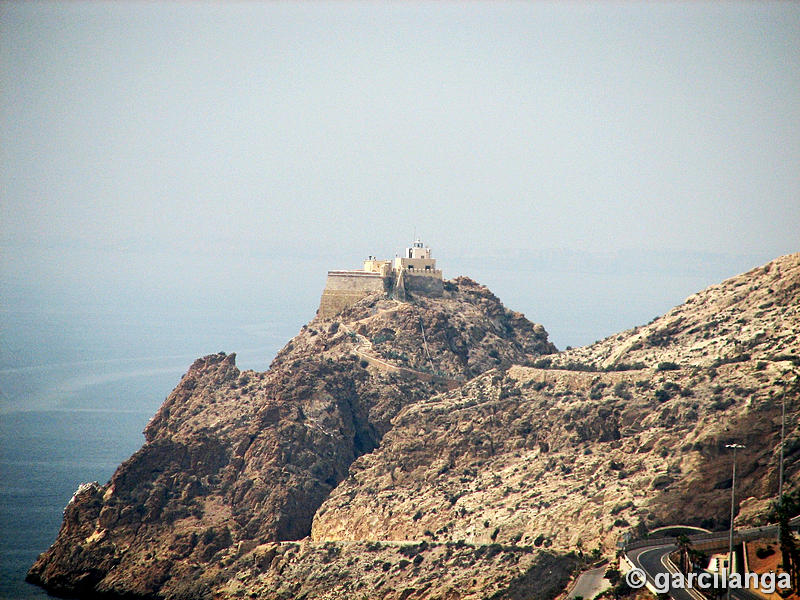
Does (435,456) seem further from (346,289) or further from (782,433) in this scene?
(782,433)

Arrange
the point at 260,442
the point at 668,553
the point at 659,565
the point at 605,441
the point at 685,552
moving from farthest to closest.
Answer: the point at 260,442, the point at 605,441, the point at 668,553, the point at 659,565, the point at 685,552

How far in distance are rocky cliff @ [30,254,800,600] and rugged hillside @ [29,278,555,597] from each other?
227mm

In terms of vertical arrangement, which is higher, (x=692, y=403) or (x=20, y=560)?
(x=692, y=403)

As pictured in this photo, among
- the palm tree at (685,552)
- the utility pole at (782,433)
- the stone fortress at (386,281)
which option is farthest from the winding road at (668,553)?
the stone fortress at (386,281)

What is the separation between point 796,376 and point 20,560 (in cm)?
8208

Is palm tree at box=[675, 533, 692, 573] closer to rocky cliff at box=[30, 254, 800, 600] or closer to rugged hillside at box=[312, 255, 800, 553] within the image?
rocky cliff at box=[30, 254, 800, 600]

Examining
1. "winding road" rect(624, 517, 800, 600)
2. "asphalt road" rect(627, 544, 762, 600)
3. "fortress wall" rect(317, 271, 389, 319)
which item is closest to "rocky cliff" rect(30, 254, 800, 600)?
"fortress wall" rect(317, 271, 389, 319)

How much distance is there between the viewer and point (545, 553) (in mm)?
107000

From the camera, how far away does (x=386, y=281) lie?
159125 millimetres

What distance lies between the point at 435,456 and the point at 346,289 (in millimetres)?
34421

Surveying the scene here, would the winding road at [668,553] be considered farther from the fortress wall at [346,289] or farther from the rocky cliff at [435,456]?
the fortress wall at [346,289]

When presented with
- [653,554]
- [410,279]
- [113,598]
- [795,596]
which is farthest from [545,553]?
[410,279]

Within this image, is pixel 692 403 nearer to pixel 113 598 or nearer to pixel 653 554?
pixel 653 554

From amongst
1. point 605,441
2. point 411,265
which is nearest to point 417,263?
point 411,265
